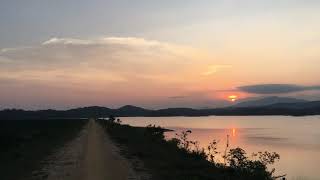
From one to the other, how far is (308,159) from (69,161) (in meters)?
24.8

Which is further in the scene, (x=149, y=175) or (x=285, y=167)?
(x=285, y=167)

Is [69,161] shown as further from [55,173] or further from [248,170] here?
[248,170]

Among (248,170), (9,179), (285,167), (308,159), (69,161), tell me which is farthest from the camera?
(308,159)

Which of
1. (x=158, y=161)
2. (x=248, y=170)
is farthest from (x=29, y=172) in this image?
(x=248, y=170)

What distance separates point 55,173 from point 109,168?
223 cm

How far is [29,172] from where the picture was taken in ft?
64.5

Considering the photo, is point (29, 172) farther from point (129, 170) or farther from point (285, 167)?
point (285, 167)

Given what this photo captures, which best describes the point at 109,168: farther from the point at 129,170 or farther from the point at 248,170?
the point at 248,170

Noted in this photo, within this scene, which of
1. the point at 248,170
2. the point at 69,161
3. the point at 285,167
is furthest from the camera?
the point at 285,167

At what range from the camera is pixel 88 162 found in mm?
21953

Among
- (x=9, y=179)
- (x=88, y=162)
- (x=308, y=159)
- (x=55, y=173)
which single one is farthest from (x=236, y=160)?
(x=308, y=159)

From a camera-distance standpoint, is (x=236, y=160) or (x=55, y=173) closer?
(x=55, y=173)

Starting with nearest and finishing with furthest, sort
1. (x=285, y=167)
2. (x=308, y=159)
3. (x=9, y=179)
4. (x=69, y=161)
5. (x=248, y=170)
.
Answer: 1. (x=9, y=179)
2. (x=248, y=170)
3. (x=69, y=161)
4. (x=285, y=167)
5. (x=308, y=159)

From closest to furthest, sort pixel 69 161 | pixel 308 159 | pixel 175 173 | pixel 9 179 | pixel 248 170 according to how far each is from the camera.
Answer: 1. pixel 9 179
2. pixel 175 173
3. pixel 248 170
4. pixel 69 161
5. pixel 308 159
